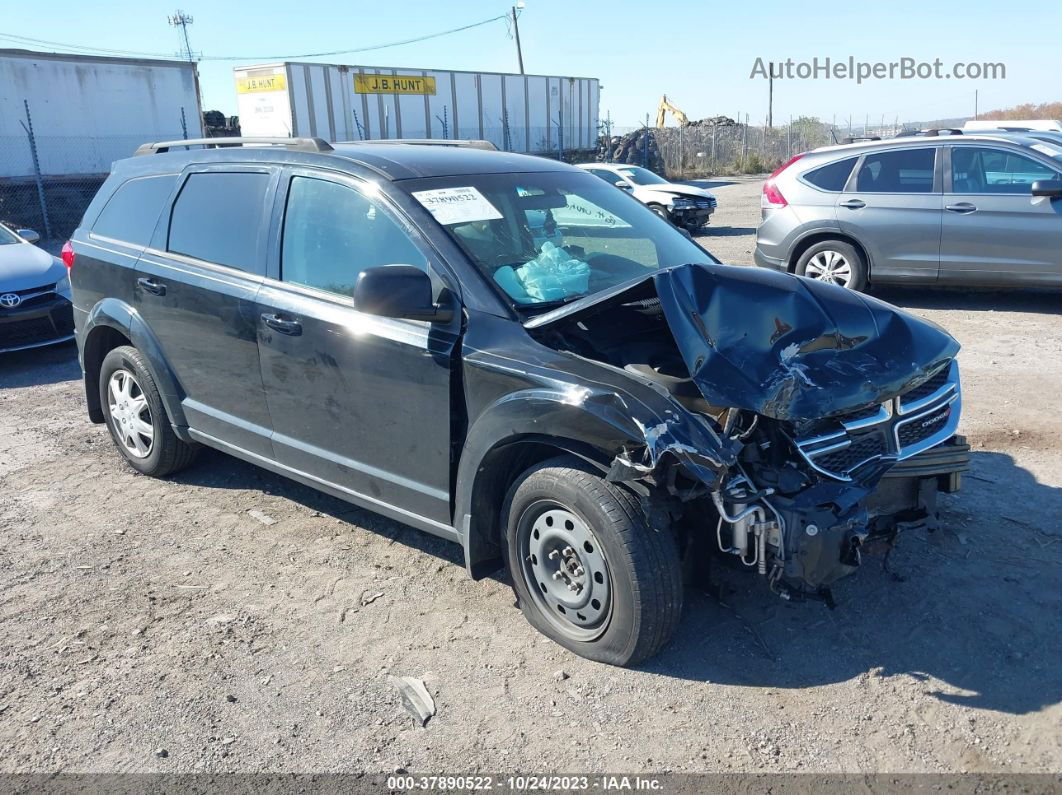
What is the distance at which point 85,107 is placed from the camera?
22516 millimetres

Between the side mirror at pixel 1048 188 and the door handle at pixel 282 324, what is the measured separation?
7582mm

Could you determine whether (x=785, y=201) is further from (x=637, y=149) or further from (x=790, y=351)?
(x=637, y=149)

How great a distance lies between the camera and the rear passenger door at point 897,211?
910 cm

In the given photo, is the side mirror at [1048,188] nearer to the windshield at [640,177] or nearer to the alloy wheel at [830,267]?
the alloy wheel at [830,267]

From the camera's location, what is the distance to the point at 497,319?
139 inches

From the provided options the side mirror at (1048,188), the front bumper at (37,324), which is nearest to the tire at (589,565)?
the front bumper at (37,324)

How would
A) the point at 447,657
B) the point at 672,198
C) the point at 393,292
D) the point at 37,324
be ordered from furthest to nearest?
1. the point at 672,198
2. the point at 37,324
3. the point at 447,657
4. the point at 393,292

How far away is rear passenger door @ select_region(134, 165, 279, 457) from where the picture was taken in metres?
4.41

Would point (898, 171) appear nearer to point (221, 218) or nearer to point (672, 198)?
point (221, 218)

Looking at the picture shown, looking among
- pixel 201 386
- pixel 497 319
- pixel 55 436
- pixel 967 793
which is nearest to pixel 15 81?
pixel 55 436

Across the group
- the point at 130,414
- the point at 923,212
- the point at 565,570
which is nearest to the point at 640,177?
the point at 923,212

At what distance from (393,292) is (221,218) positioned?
5.74ft

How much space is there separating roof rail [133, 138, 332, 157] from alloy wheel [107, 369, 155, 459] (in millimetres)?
1391

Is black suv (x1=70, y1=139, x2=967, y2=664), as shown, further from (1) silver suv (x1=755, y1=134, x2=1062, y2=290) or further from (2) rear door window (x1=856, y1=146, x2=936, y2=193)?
(2) rear door window (x1=856, y1=146, x2=936, y2=193)
